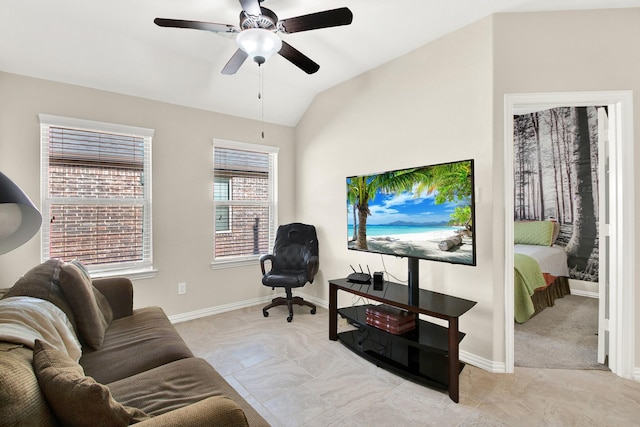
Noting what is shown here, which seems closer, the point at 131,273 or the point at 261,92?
the point at 131,273

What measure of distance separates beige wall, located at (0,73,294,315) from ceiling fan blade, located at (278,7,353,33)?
78.2 inches

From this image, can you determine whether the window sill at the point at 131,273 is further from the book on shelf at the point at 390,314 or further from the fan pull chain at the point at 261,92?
the book on shelf at the point at 390,314

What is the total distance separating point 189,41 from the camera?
9.05 ft

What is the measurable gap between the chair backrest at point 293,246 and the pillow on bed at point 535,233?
3.20m

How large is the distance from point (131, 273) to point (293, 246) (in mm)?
1788

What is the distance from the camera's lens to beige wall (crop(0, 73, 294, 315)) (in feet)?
8.59

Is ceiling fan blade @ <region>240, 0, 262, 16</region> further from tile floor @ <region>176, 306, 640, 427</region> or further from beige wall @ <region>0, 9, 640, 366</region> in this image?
tile floor @ <region>176, 306, 640, 427</region>

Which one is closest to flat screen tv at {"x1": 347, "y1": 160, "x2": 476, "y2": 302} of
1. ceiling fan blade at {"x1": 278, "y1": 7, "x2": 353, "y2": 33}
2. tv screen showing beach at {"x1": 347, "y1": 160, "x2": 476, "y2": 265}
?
tv screen showing beach at {"x1": 347, "y1": 160, "x2": 476, "y2": 265}

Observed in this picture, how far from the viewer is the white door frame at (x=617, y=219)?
2.19 metres

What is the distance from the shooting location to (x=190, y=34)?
8.72 feet

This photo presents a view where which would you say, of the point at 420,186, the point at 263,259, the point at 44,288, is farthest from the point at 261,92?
the point at 44,288

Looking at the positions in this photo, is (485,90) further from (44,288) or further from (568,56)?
(44,288)

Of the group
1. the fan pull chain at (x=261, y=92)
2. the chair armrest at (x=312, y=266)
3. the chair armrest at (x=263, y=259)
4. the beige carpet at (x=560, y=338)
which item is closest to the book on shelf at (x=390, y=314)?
the beige carpet at (x=560, y=338)

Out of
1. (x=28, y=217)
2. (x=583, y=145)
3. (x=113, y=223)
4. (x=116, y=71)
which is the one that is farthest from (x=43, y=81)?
(x=583, y=145)
